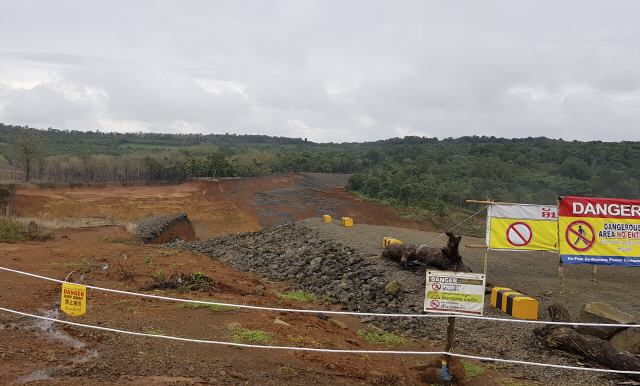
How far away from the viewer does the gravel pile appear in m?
21.9

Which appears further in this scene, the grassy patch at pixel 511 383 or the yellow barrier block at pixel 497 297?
the yellow barrier block at pixel 497 297

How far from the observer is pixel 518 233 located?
11930mm

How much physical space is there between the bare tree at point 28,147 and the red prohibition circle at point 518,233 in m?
43.4

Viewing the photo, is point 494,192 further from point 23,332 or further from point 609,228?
point 23,332

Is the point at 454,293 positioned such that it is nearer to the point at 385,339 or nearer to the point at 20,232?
the point at 385,339

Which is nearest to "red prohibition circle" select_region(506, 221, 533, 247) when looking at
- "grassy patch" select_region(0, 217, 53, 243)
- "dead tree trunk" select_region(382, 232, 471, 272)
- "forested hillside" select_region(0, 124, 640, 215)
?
"dead tree trunk" select_region(382, 232, 471, 272)

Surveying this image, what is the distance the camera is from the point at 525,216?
470 inches

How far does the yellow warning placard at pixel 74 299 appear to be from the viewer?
6.31 metres

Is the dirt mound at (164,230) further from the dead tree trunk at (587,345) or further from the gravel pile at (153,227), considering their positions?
the dead tree trunk at (587,345)

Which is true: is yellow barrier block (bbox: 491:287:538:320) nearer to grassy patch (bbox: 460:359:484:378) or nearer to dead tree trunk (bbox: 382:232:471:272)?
dead tree trunk (bbox: 382:232:471:272)

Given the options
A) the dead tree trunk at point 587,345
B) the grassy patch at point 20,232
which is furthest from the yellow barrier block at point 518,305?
the grassy patch at point 20,232

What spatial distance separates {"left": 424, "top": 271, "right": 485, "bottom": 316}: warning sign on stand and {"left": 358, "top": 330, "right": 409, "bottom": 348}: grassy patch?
3.24m

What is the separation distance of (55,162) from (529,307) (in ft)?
169

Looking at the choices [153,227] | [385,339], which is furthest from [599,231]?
[153,227]
